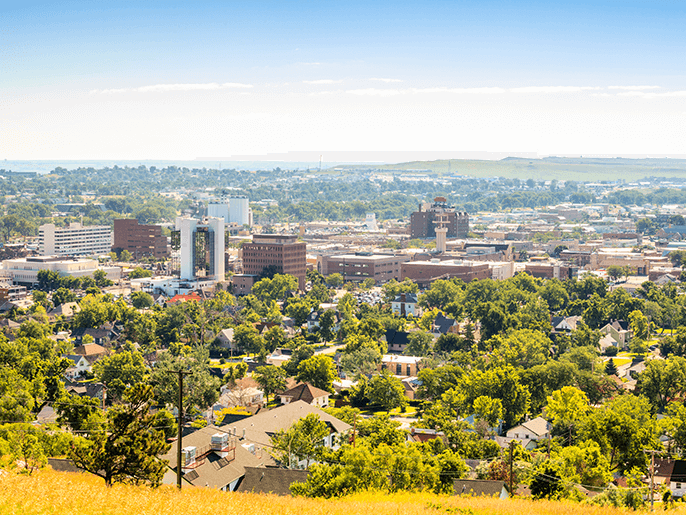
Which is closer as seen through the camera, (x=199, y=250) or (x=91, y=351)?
(x=91, y=351)

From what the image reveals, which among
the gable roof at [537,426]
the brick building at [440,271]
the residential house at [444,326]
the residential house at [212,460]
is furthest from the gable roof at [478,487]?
the brick building at [440,271]

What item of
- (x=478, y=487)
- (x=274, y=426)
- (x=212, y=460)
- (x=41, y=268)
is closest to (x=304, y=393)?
(x=274, y=426)

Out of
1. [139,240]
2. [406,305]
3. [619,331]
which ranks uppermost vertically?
[139,240]

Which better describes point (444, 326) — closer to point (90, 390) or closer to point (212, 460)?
point (90, 390)

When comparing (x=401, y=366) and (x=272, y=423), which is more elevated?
(x=272, y=423)

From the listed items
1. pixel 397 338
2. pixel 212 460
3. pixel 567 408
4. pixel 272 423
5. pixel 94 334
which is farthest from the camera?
pixel 94 334

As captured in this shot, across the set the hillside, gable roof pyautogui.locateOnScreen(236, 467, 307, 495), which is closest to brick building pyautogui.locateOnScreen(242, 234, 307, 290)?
gable roof pyautogui.locateOnScreen(236, 467, 307, 495)

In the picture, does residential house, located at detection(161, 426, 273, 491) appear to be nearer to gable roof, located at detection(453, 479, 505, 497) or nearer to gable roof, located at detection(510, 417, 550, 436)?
gable roof, located at detection(453, 479, 505, 497)
